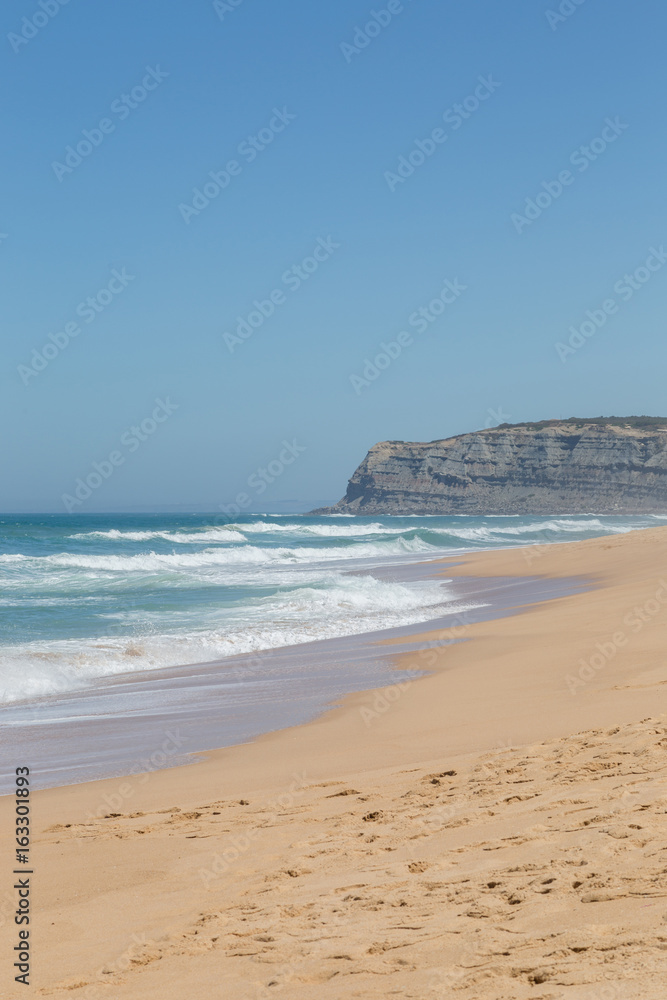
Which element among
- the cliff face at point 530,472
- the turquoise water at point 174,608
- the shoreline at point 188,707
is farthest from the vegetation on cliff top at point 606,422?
the shoreline at point 188,707

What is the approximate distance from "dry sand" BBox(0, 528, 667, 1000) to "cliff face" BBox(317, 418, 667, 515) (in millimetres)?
120617

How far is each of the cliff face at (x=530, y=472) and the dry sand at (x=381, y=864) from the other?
396 ft

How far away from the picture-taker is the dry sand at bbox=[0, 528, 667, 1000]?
2842mm

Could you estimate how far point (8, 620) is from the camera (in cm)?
1648

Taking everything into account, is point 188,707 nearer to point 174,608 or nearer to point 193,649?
point 193,649

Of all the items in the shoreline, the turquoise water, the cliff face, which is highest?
the cliff face

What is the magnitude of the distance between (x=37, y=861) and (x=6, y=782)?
216 centimetres

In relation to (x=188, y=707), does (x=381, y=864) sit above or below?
above

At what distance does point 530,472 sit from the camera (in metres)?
133

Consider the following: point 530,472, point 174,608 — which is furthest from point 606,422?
point 174,608

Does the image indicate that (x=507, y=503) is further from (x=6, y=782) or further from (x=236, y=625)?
(x=6, y=782)

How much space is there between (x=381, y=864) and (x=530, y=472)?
133 metres

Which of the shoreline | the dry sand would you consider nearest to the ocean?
the shoreline

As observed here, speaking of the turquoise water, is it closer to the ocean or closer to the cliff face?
the ocean
